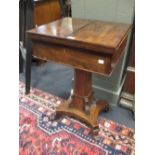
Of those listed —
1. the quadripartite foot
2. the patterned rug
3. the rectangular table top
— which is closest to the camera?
the rectangular table top

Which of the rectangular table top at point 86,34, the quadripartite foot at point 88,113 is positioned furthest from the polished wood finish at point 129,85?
the rectangular table top at point 86,34

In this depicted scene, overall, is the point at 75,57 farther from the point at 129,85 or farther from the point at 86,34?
the point at 129,85

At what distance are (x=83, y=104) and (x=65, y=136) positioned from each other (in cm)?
29

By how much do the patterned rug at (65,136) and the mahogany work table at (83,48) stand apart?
0.10 meters

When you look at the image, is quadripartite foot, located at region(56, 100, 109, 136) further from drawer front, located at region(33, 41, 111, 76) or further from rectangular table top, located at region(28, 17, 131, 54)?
rectangular table top, located at region(28, 17, 131, 54)

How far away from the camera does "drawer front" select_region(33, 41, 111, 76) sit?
1.01m

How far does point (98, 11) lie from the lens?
148 centimetres

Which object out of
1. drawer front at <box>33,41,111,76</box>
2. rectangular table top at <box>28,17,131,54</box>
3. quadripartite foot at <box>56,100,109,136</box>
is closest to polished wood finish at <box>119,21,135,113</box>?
quadripartite foot at <box>56,100,109,136</box>

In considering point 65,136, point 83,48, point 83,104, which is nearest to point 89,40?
point 83,48

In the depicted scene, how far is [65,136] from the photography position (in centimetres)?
145

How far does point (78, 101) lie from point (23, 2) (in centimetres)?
114
